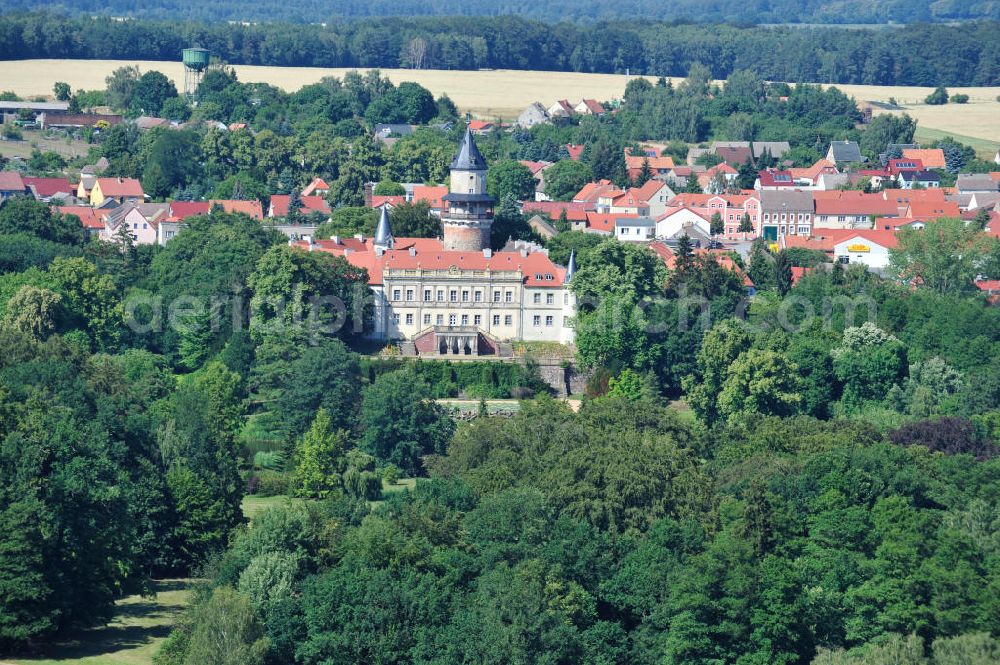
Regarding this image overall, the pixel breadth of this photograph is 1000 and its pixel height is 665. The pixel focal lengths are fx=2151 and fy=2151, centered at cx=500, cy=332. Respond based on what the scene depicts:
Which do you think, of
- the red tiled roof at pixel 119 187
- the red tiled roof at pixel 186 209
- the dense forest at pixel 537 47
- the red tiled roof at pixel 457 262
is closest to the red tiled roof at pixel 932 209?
the red tiled roof at pixel 457 262

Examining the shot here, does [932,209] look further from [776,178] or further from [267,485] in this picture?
[267,485]

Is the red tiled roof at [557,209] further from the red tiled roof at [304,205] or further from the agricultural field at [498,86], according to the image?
the agricultural field at [498,86]

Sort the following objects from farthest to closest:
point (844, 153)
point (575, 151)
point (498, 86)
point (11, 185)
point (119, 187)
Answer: point (498, 86) < point (575, 151) < point (844, 153) < point (119, 187) < point (11, 185)

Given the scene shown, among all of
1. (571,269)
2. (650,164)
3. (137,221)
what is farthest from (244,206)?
(650,164)

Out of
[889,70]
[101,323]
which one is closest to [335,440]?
[101,323]

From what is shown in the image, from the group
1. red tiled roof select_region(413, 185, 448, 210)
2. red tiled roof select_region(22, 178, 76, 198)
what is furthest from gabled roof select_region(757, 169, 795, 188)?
red tiled roof select_region(22, 178, 76, 198)

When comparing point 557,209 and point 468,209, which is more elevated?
point 468,209

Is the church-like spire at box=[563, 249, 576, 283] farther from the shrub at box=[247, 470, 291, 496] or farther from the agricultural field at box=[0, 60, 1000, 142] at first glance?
the agricultural field at box=[0, 60, 1000, 142]
